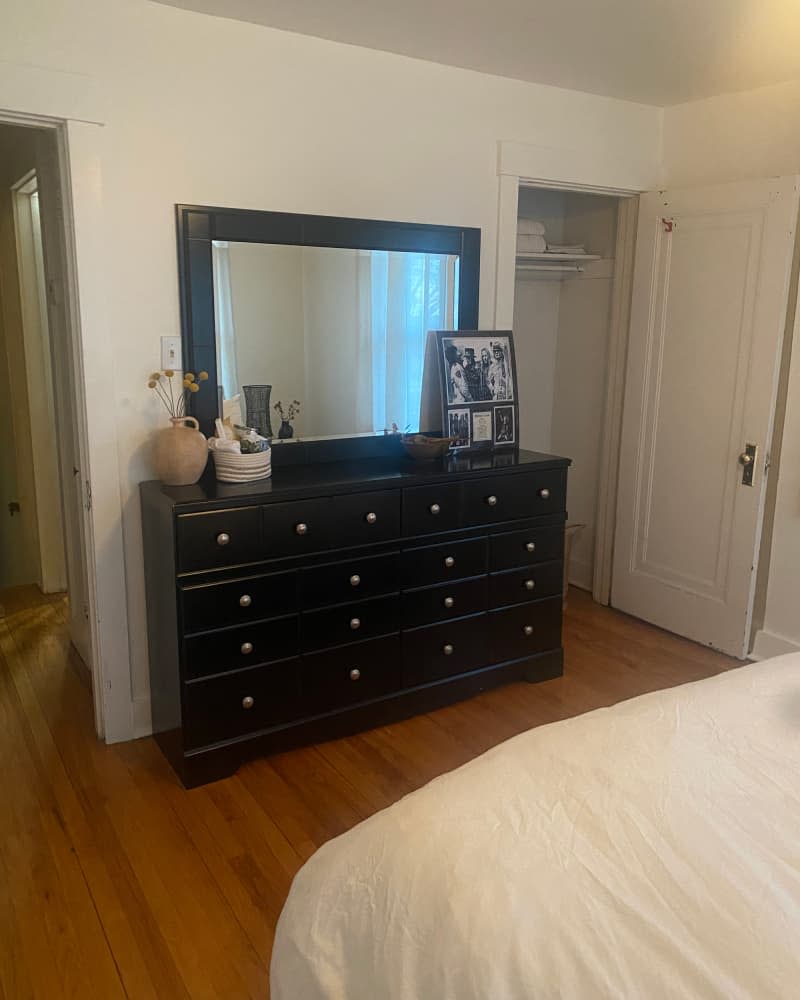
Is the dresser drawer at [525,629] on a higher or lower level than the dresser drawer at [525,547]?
lower

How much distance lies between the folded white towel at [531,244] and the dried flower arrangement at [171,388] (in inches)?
74.8

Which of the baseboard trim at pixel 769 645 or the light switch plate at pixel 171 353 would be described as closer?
the light switch plate at pixel 171 353

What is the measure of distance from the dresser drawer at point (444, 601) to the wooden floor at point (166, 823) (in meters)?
0.39

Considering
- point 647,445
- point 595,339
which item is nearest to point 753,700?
point 647,445

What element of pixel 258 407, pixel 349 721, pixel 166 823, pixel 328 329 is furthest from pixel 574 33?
pixel 166 823

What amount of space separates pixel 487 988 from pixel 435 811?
1.05 ft

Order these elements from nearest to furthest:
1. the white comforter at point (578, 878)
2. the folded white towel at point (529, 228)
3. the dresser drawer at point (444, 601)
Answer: the white comforter at point (578, 878) < the dresser drawer at point (444, 601) < the folded white towel at point (529, 228)

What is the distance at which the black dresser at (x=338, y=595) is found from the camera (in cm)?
254

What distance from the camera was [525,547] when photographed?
3223 mm

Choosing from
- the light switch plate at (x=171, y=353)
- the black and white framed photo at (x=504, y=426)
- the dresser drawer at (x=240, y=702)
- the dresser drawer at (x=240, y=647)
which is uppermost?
the light switch plate at (x=171, y=353)

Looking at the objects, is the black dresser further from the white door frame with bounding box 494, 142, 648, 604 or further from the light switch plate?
the white door frame with bounding box 494, 142, 648, 604

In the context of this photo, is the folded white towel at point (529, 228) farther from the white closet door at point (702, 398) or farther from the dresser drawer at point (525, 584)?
the dresser drawer at point (525, 584)

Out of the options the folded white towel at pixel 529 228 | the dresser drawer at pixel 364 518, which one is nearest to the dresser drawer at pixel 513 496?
the dresser drawer at pixel 364 518

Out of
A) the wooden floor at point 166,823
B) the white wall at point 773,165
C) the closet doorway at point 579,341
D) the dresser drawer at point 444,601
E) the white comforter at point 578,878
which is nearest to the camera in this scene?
the white comforter at point 578,878
